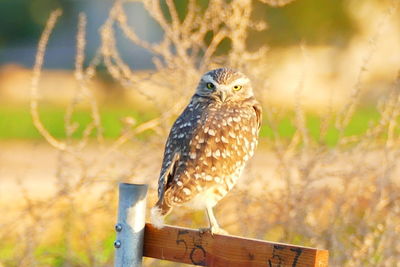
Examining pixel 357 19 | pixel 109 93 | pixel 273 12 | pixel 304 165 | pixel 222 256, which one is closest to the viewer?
pixel 222 256

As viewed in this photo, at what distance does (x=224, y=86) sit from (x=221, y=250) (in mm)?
1522

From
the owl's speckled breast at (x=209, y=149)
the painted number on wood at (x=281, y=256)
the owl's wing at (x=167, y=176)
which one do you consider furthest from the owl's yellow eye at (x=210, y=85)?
the painted number on wood at (x=281, y=256)

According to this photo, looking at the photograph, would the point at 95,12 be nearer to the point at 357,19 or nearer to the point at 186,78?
the point at 357,19

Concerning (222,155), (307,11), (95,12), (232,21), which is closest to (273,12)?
(307,11)

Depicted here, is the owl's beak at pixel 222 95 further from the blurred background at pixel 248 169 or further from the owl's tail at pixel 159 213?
the blurred background at pixel 248 169

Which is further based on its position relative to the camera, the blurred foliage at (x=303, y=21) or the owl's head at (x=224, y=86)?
the blurred foliage at (x=303, y=21)

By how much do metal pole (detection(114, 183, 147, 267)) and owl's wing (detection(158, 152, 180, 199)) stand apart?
54 centimetres

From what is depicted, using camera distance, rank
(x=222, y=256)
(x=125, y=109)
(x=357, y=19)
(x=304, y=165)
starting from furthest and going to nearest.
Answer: (x=125, y=109), (x=357, y=19), (x=304, y=165), (x=222, y=256)

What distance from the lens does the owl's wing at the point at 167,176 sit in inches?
191

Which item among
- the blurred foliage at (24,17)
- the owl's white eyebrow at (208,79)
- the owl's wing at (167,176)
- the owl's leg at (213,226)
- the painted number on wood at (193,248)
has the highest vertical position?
the blurred foliage at (24,17)

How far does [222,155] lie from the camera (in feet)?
16.6

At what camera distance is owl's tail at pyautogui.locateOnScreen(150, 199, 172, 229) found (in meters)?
4.41

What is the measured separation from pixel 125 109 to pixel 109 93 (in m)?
4.71


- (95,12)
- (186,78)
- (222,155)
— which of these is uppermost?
(95,12)
